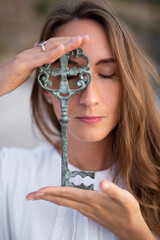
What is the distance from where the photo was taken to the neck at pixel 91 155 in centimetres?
186

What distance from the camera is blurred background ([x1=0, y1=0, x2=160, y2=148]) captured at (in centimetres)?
457

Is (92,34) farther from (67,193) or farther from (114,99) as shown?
(67,193)

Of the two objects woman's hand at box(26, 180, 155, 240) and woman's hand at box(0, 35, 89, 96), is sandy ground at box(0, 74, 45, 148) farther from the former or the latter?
woman's hand at box(26, 180, 155, 240)

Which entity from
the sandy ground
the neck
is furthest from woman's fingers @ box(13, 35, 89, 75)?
the sandy ground

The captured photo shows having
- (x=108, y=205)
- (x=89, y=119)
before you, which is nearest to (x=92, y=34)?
(x=89, y=119)

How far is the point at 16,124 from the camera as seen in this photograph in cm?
473

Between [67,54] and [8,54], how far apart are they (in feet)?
31.3

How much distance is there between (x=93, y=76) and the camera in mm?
1459

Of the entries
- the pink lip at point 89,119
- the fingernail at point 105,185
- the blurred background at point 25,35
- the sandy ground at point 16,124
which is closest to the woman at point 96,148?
the pink lip at point 89,119

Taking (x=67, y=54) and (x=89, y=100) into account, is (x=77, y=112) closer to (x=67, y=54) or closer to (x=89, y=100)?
(x=89, y=100)

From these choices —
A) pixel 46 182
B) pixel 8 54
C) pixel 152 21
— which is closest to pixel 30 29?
pixel 8 54

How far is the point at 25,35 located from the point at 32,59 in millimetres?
11274

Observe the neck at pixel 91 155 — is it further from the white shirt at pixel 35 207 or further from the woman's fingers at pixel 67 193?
the woman's fingers at pixel 67 193

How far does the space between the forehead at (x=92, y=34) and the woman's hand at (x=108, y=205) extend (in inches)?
25.3
